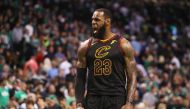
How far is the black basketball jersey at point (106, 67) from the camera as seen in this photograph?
6.85 m

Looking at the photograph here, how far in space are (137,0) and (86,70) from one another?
764 inches

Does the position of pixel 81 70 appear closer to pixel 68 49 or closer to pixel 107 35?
pixel 107 35

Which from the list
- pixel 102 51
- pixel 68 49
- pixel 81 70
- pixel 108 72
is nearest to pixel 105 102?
pixel 108 72

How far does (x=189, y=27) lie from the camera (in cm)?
2469

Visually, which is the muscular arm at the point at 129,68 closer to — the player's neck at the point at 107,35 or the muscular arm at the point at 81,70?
the player's neck at the point at 107,35

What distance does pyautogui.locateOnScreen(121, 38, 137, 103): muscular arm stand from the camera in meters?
6.84

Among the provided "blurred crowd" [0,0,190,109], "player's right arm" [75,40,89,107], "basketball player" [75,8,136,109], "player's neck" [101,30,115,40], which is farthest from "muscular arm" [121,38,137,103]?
"blurred crowd" [0,0,190,109]

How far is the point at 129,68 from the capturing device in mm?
6871

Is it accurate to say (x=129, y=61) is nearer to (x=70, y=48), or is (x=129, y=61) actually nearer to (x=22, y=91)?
(x=22, y=91)

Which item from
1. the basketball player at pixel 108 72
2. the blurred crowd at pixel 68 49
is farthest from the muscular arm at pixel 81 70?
the blurred crowd at pixel 68 49

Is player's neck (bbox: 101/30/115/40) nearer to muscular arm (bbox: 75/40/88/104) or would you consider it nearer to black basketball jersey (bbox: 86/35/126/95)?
black basketball jersey (bbox: 86/35/126/95)

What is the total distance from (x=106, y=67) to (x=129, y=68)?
0.26 m

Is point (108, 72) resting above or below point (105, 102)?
above

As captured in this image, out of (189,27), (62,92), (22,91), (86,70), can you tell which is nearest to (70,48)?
(62,92)
